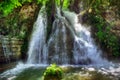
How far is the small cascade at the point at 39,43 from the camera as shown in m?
17.2

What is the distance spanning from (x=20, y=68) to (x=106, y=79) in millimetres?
5504

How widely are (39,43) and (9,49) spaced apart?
6.51 feet

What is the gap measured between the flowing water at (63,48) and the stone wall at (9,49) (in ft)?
2.79

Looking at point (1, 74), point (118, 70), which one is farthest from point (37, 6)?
point (118, 70)

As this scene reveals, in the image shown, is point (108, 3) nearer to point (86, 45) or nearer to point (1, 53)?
point (86, 45)

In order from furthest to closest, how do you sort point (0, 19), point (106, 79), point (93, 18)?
point (0, 19) → point (93, 18) → point (106, 79)

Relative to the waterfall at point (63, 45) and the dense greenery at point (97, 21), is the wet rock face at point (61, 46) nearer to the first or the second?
the waterfall at point (63, 45)

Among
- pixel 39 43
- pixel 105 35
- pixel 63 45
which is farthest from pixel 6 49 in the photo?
pixel 105 35

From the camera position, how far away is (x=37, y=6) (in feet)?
66.2

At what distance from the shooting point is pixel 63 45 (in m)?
16.9

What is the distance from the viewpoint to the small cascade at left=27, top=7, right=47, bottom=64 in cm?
1716

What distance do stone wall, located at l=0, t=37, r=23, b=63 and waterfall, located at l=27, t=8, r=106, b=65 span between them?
0.85 m

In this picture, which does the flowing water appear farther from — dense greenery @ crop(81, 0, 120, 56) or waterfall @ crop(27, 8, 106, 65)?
dense greenery @ crop(81, 0, 120, 56)

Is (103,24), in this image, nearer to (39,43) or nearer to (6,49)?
(39,43)
